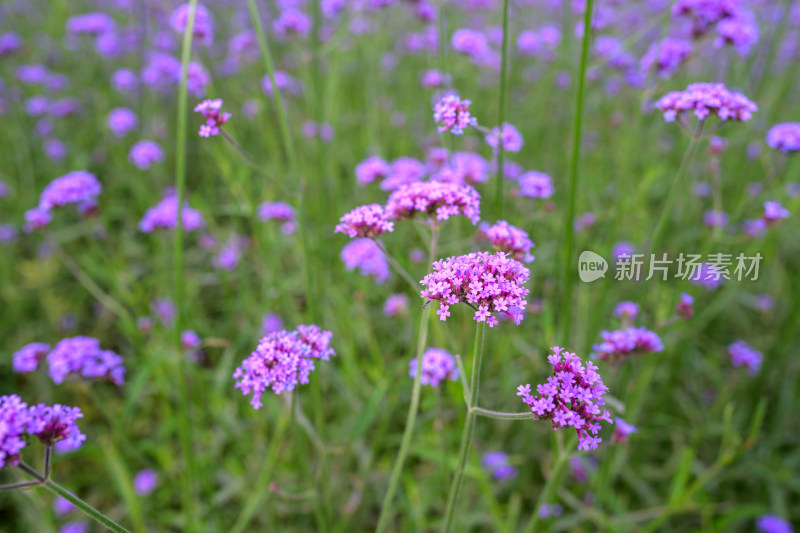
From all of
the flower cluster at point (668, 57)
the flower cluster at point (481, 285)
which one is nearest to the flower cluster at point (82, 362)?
the flower cluster at point (481, 285)

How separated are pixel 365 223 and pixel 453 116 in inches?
15.1

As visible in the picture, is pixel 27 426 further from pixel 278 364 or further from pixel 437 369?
pixel 437 369

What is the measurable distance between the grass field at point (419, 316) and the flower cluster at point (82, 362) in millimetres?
11

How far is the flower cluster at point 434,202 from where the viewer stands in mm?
1348

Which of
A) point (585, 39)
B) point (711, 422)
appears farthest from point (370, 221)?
point (711, 422)

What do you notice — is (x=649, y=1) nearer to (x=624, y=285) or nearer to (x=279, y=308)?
(x=624, y=285)

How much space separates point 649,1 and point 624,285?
390 cm

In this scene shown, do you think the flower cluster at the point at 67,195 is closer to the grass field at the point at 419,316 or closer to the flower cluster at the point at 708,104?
the grass field at the point at 419,316

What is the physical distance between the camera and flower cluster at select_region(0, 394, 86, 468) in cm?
95

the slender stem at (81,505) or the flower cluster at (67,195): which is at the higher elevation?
the flower cluster at (67,195)

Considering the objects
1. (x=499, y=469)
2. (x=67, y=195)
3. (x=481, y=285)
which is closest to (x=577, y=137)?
(x=481, y=285)

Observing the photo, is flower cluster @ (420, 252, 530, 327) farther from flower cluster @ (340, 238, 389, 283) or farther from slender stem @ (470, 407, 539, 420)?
flower cluster @ (340, 238, 389, 283)

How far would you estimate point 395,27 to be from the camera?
5891mm

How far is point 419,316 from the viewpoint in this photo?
2402 mm
